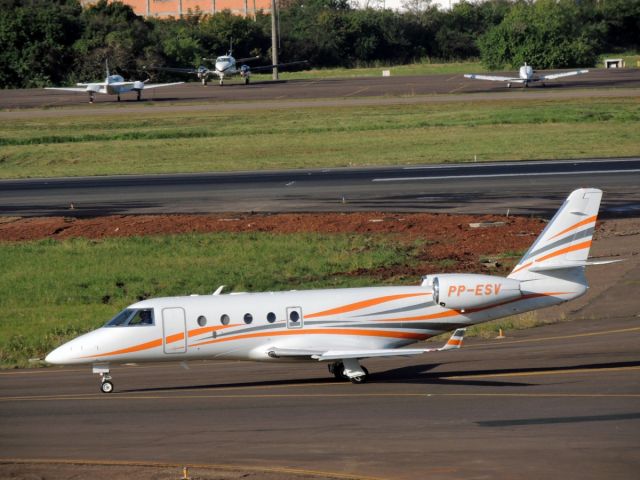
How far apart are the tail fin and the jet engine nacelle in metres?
1.10

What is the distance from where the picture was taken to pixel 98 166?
83438 mm

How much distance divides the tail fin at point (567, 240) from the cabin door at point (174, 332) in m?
9.12

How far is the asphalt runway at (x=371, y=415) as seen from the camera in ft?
66.5

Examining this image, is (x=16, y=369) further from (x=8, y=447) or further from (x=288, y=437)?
(x=288, y=437)

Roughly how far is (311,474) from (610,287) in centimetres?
2323

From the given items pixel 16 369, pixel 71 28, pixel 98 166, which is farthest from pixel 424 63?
pixel 16 369

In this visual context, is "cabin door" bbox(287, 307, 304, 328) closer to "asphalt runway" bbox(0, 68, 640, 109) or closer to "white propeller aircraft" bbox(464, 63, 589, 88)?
"asphalt runway" bbox(0, 68, 640, 109)

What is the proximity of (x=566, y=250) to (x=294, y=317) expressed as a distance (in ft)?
25.3

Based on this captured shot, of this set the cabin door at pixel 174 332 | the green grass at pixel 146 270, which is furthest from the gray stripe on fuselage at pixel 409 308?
the green grass at pixel 146 270

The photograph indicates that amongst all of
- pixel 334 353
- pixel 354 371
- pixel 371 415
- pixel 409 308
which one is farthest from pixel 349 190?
pixel 371 415

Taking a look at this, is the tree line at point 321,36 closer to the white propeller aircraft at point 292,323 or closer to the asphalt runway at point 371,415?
the asphalt runway at point 371,415

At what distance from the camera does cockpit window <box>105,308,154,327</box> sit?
90.7 ft

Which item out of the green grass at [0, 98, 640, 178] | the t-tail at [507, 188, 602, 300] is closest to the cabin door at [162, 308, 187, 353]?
the t-tail at [507, 188, 602, 300]

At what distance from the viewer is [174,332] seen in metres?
27.6
